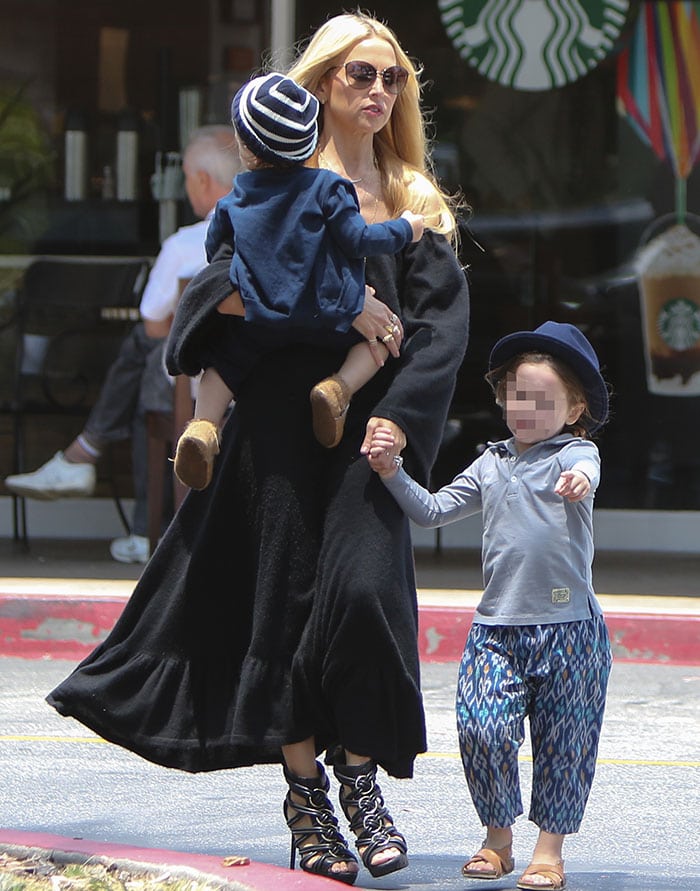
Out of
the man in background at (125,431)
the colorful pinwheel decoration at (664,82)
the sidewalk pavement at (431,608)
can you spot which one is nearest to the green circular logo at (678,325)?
the colorful pinwheel decoration at (664,82)

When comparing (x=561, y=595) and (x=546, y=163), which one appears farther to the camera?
(x=546, y=163)

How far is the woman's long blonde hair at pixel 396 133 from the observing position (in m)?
3.93

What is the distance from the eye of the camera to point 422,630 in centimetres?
744

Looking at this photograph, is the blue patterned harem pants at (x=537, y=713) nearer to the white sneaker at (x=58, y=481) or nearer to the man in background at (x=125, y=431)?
the man in background at (x=125, y=431)

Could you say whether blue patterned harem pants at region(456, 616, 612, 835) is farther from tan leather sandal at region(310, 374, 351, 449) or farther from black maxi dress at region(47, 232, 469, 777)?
tan leather sandal at region(310, 374, 351, 449)

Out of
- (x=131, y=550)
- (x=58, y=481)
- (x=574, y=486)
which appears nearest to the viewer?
(x=574, y=486)

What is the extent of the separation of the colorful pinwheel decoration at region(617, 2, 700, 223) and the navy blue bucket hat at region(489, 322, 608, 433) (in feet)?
19.0

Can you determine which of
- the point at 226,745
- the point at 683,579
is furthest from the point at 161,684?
the point at 683,579

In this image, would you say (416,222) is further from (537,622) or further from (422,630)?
(422,630)

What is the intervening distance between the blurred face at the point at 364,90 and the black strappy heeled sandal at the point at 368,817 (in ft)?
4.91

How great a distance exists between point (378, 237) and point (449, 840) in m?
1.87

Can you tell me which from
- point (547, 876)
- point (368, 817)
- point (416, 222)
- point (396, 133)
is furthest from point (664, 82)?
point (368, 817)

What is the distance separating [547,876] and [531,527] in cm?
82

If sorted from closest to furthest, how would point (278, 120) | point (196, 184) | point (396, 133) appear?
point (278, 120) → point (396, 133) → point (196, 184)
